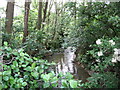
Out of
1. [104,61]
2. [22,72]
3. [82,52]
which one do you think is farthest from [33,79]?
[82,52]

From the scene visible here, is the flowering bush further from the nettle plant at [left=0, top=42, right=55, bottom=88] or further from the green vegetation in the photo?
the nettle plant at [left=0, top=42, right=55, bottom=88]

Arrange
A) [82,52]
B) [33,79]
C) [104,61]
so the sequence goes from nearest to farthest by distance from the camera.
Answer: [33,79]
[104,61]
[82,52]

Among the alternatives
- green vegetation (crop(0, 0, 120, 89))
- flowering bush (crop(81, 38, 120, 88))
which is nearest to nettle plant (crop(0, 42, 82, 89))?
green vegetation (crop(0, 0, 120, 89))

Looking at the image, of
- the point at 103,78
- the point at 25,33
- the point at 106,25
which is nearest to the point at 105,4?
the point at 106,25

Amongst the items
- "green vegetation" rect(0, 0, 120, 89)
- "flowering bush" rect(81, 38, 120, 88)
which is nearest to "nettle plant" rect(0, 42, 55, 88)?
"green vegetation" rect(0, 0, 120, 89)

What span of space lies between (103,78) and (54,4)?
1020cm

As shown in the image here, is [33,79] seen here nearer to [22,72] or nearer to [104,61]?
[22,72]

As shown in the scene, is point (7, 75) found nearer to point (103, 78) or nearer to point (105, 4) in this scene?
point (103, 78)

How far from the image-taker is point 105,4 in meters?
3.33

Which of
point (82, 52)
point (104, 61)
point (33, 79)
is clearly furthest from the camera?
point (82, 52)

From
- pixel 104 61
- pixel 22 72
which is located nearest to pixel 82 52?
pixel 104 61

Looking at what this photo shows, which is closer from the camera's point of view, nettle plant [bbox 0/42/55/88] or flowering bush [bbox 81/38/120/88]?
nettle plant [bbox 0/42/55/88]

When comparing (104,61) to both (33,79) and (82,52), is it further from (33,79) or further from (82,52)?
(82,52)

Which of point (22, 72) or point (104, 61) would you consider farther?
point (104, 61)
